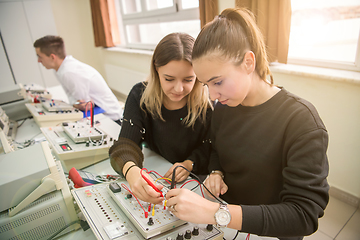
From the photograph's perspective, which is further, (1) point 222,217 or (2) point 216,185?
(2) point 216,185

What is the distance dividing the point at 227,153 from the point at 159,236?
1.46 feet

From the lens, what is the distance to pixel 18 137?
166 cm

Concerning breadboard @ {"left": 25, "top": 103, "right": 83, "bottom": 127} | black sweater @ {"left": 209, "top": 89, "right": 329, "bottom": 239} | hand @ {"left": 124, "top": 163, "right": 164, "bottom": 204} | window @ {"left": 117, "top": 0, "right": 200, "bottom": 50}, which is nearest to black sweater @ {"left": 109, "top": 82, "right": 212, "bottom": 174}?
black sweater @ {"left": 209, "top": 89, "right": 329, "bottom": 239}

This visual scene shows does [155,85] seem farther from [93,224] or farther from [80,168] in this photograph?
[93,224]

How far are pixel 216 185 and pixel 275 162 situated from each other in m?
0.26

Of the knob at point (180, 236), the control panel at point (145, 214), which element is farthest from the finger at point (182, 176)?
the knob at point (180, 236)

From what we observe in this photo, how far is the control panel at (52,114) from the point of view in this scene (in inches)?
67.1

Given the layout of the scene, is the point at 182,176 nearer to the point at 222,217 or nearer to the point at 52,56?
the point at 222,217

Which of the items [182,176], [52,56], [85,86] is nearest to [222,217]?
[182,176]

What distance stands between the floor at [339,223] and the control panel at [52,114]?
73.4 inches

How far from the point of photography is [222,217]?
646mm

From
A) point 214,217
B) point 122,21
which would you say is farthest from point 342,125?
point 122,21

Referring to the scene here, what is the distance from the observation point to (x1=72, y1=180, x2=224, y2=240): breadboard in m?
0.67

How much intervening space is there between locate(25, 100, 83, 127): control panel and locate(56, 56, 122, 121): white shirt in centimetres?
49
